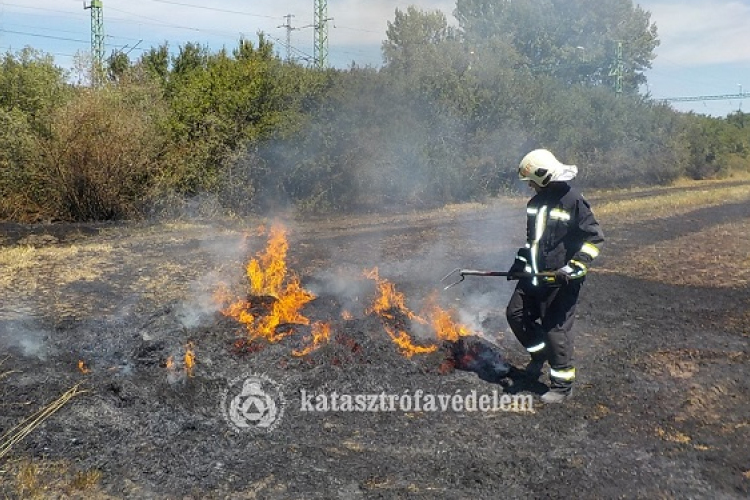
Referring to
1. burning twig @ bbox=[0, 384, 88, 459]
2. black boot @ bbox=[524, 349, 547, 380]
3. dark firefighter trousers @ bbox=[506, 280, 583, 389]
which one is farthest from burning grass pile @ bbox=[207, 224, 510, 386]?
burning twig @ bbox=[0, 384, 88, 459]

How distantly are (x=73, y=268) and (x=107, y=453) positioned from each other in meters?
6.03

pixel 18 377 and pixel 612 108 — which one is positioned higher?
pixel 612 108

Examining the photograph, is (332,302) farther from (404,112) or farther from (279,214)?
(404,112)

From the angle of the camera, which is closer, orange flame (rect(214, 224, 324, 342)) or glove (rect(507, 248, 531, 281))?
glove (rect(507, 248, 531, 281))

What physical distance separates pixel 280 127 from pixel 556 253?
13.5 meters

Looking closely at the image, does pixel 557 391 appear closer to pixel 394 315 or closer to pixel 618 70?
pixel 394 315

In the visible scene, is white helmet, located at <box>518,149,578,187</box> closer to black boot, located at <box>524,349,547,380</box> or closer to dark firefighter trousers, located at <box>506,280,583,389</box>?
dark firefighter trousers, located at <box>506,280,583,389</box>

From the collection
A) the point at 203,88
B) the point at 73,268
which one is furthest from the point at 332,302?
the point at 203,88

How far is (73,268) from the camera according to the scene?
9141mm

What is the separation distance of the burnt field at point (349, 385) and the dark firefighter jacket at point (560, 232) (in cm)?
99

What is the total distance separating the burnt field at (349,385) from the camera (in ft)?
11.9

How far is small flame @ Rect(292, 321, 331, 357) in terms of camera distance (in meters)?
5.38

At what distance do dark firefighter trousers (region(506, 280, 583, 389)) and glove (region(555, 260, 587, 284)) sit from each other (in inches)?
4.8

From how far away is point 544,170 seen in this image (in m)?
4.69
